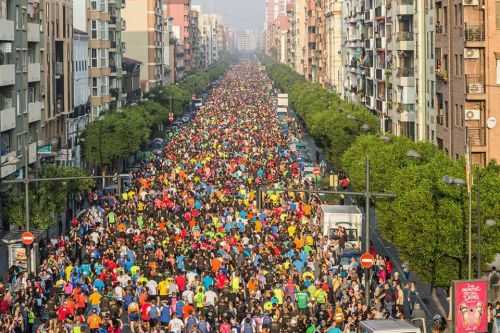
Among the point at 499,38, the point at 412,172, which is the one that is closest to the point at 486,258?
the point at 412,172

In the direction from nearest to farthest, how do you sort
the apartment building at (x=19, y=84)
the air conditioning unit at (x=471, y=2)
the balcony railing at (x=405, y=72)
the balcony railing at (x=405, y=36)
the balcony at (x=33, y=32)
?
the air conditioning unit at (x=471, y=2) < the apartment building at (x=19, y=84) < the balcony at (x=33, y=32) < the balcony railing at (x=405, y=72) < the balcony railing at (x=405, y=36)

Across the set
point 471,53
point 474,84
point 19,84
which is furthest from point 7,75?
point 474,84

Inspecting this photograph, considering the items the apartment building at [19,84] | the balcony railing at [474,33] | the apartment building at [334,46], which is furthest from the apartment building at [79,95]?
the apartment building at [334,46]

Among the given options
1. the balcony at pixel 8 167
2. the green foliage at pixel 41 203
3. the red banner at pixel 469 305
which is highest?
the balcony at pixel 8 167

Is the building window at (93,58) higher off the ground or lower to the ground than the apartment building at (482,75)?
higher

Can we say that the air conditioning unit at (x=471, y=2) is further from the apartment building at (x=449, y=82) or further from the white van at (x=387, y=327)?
the white van at (x=387, y=327)

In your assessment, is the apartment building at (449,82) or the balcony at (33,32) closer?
the apartment building at (449,82)
